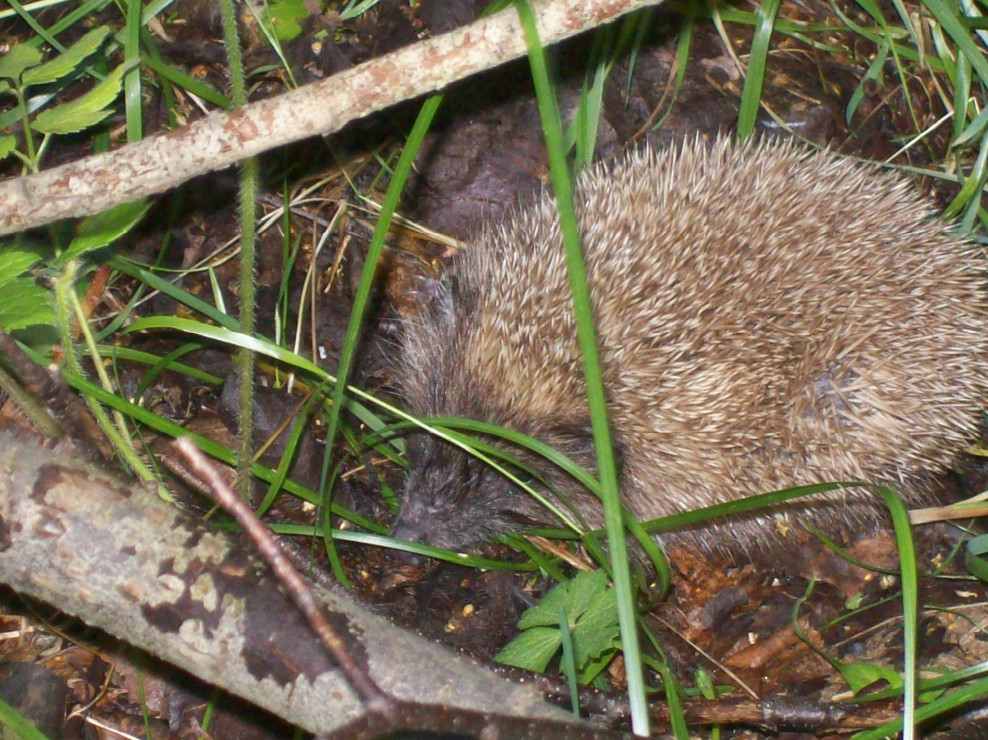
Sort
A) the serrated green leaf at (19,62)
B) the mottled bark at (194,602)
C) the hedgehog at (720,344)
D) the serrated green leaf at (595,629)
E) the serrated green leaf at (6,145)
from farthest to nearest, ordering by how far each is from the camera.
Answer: the hedgehog at (720,344) < the serrated green leaf at (595,629) < the serrated green leaf at (19,62) < the serrated green leaf at (6,145) < the mottled bark at (194,602)

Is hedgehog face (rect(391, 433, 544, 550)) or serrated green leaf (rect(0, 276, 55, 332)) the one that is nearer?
serrated green leaf (rect(0, 276, 55, 332))

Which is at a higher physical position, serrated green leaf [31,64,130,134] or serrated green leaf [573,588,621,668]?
serrated green leaf [31,64,130,134]

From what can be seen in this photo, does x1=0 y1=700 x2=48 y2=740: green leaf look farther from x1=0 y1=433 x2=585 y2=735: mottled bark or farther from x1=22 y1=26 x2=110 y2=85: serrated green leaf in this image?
x1=22 y1=26 x2=110 y2=85: serrated green leaf

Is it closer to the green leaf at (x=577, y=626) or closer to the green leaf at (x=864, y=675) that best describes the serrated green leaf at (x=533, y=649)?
the green leaf at (x=577, y=626)

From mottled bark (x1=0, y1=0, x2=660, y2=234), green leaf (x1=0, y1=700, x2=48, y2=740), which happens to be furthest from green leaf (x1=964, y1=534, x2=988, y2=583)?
green leaf (x1=0, y1=700, x2=48, y2=740)

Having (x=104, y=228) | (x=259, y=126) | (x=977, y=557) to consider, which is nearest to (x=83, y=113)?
(x=104, y=228)

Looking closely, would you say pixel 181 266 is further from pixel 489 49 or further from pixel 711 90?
pixel 711 90

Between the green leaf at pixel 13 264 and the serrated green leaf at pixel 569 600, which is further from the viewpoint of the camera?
the serrated green leaf at pixel 569 600

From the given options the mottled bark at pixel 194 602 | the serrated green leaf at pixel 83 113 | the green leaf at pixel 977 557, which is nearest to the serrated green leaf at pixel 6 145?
the serrated green leaf at pixel 83 113
